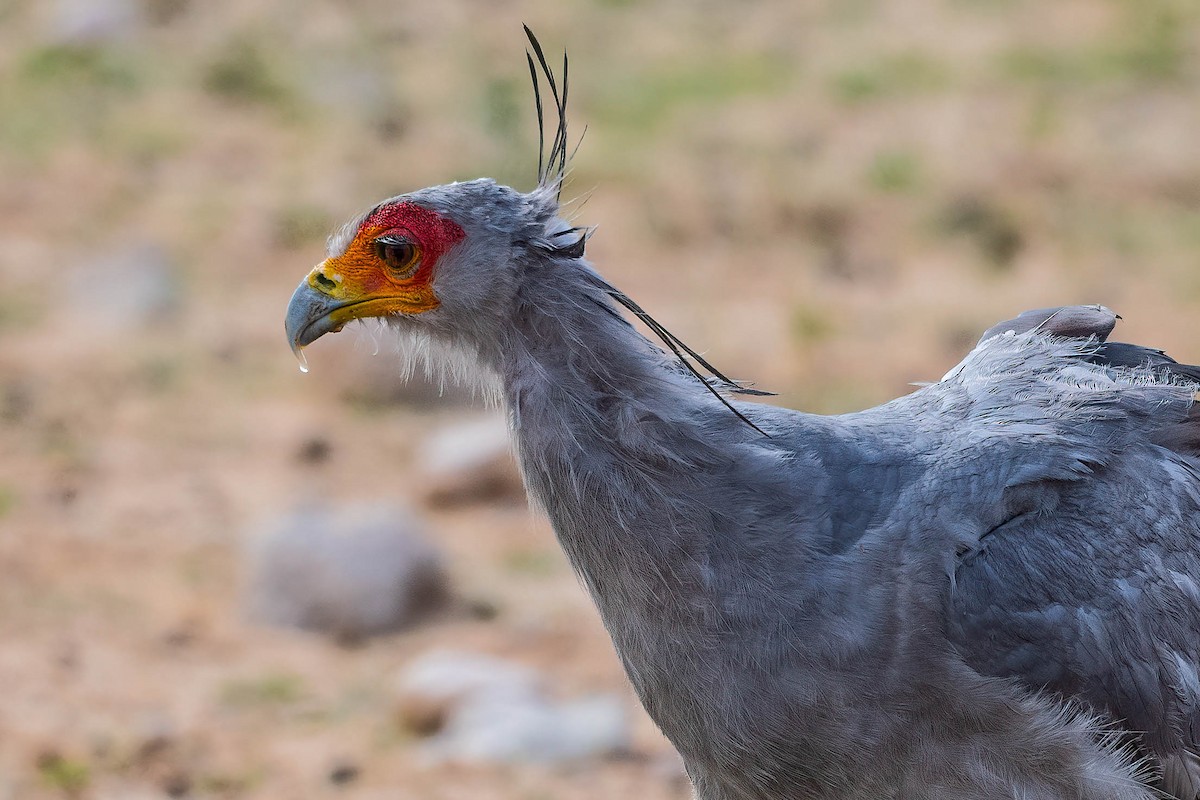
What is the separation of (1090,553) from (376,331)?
6.18 feet

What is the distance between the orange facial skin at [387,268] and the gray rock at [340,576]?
3.81 meters

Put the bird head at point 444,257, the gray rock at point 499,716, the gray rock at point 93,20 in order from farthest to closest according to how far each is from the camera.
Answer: the gray rock at point 93,20 → the gray rock at point 499,716 → the bird head at point 444,257

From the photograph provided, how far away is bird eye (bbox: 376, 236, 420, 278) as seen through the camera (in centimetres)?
354

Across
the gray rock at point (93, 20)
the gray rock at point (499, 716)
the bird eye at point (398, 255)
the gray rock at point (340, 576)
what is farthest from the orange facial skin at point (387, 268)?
the gray rock at point (93, 20)

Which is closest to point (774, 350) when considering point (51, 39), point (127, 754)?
point (127, 754)

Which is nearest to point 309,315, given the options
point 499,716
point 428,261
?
point 428,261

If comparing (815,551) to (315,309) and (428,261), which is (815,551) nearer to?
(428,261)

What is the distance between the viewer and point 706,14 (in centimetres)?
1524

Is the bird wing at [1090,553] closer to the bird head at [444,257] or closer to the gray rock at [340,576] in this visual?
the bird head at [444,257]

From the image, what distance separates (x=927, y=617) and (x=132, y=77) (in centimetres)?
1247

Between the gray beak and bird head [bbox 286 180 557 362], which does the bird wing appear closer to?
bird head [bbox 286 180 557 362]

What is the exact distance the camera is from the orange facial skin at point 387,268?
351 cm

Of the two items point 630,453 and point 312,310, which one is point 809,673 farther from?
point 312,310

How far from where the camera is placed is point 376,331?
388 cm
